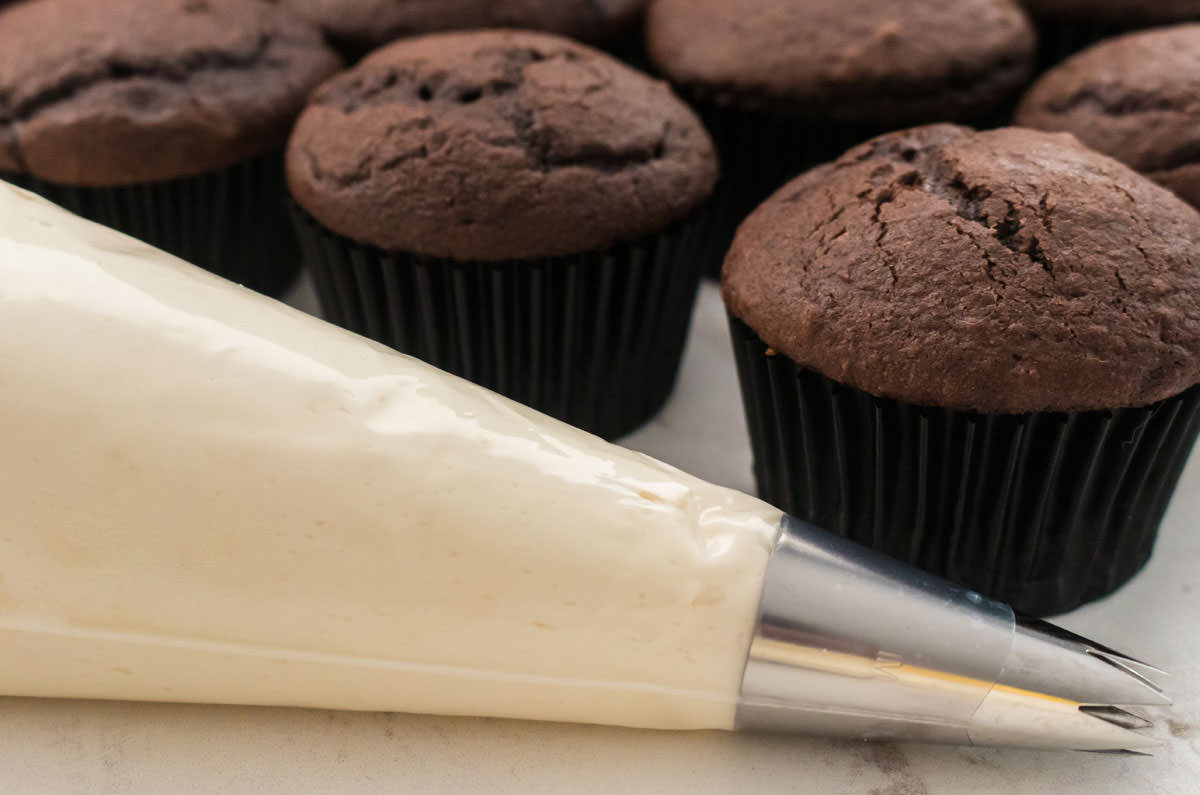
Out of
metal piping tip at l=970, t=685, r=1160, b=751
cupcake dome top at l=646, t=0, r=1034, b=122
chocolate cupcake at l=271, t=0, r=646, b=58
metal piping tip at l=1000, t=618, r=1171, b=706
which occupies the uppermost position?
cupcake dome top at l=646, t=0, r=1034, b=122

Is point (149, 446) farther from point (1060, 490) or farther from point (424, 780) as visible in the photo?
point (1060, 490)

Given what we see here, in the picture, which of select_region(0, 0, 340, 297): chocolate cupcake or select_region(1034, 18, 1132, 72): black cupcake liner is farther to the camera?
select_region(1034, 18, 1132, 72): black cupcake liner

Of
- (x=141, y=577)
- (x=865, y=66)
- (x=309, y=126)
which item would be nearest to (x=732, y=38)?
(x=865, y=66)

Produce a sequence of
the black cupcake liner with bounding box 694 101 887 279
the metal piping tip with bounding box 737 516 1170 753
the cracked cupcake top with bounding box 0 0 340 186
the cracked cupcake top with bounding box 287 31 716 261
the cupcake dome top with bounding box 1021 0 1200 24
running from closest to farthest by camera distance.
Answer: the metal piping tip with bounding box 737 516 1170 753, the cracked cupcake top with bounding box 287 31 716 261, the cracked cupcake top with bounding box 0 0 340 186, the black cupcake liner with bounding box 694 101 887 279, the cupcake dome top with bounding box 1021 0 1200 24

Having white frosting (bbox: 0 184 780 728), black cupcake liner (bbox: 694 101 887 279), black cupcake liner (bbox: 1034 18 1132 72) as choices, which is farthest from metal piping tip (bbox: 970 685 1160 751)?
black cupcake liner (bbox: 1034 18 1132 72)

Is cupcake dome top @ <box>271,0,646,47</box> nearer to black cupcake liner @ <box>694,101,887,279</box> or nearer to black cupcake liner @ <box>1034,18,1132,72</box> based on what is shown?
black cupcake liner @ <box>694,101,887,279</box>

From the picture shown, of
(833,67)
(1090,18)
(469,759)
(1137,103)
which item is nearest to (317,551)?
(469,759)

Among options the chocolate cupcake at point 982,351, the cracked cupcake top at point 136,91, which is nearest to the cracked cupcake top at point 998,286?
the chocolate cupcake at point 982,351
